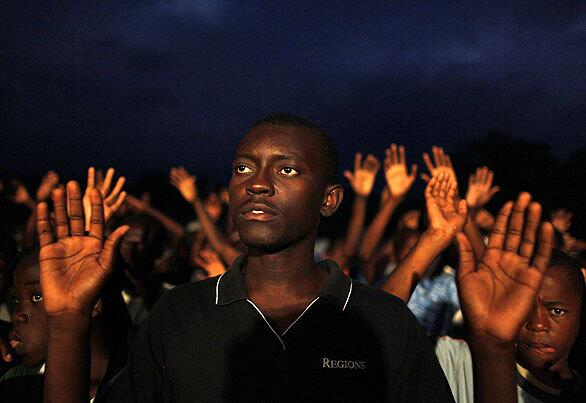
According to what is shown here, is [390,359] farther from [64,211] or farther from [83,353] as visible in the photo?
[64,211]

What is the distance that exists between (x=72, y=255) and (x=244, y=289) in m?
0.72

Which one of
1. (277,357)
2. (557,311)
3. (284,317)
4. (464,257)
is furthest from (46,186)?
(557,311)

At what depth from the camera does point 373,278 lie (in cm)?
475

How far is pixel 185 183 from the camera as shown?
563 centimetres

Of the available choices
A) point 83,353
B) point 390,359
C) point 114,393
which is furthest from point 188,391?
point 390,359

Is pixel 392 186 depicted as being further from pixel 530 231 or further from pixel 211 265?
pixel 530 231

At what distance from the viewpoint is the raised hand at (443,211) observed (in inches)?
114

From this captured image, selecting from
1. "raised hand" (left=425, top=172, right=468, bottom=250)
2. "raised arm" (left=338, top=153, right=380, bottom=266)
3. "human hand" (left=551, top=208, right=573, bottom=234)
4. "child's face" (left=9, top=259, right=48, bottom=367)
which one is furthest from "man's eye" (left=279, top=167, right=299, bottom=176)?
"human hand" (left=551, top=208, right=573, bottom=234)

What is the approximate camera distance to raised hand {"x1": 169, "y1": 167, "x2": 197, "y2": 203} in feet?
18.2

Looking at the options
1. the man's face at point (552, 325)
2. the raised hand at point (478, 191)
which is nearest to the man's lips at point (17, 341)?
the man's face at point (552, 325)

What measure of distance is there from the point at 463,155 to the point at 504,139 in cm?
271

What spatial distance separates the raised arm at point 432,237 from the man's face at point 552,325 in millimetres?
569

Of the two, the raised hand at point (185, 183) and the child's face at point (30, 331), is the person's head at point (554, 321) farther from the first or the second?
the raised hand at point (185, 183)

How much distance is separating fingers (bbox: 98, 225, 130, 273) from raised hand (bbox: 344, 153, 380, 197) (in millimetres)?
2976
